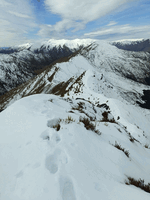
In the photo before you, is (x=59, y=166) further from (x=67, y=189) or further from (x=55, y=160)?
(x=67, y=189)

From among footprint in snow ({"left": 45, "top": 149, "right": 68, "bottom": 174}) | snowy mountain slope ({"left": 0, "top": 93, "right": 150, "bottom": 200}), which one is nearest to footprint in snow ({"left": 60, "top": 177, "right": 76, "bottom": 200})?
snowy mountain slope ({"left": 0, "top": 93, "right": 150, "bottom": 200})

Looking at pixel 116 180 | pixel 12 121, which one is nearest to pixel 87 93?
pixel 12 121

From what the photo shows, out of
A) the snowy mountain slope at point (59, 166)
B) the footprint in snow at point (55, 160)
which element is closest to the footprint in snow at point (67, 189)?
the snowy mountain slope at point (59, 166)

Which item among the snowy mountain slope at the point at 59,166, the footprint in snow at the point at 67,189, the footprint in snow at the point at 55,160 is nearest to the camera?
the footprint in snow at the point at 67,189

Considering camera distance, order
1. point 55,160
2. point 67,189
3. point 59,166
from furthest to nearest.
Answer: point 55,160 < point 59,166 < point 67,189

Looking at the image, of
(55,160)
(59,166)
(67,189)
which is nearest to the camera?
(67,189)

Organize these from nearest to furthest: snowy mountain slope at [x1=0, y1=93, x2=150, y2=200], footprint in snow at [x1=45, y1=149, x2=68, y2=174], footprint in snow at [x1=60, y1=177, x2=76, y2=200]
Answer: footprint in snow at [x1=60, y1=177, x2=76, y2=200], snowy mountain slope at [x1=0, y1=93, x2=150, y2=200], footprint in snow at [x1=45, y1=149, x2=68, y2=174]

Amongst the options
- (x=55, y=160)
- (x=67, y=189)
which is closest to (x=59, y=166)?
(x=55, y=160)

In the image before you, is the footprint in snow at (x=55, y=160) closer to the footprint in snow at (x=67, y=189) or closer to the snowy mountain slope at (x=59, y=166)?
the snowy mountain slope at (x=59, y=166)

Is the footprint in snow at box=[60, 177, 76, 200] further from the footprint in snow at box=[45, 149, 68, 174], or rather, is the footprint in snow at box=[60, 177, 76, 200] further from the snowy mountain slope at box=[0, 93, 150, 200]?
the footprint in snow at box=[45, 149, 68, 174]

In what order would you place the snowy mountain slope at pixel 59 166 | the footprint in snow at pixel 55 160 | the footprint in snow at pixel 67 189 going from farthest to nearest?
the footprint in snow at pixel 55 160, the snowy mountain slope at pixel 59 166, the footprint in snow at pixel 67 189

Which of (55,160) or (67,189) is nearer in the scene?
(67,189)
